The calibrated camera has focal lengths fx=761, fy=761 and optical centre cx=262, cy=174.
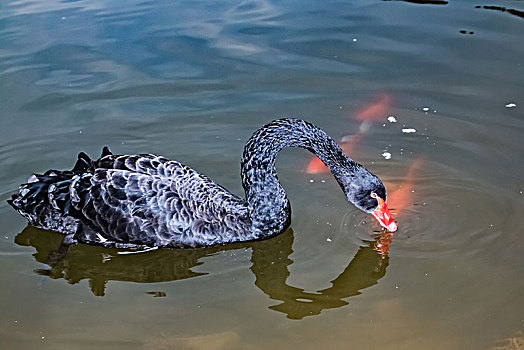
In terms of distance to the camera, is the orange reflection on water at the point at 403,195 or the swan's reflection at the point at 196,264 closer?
the swan's reflection at the point at 196,264

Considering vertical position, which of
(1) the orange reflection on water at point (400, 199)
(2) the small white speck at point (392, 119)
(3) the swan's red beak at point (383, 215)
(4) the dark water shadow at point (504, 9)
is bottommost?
(1) the orange reflection on water at point (400, 199)

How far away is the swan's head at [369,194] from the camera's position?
4406mm

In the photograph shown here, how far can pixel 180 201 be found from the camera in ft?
14.9

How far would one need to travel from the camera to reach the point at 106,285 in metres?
4.36

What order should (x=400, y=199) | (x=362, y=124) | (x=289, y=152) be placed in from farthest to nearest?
(x=362, y=124) < (x=289, y=152) < (x=400, y=199)

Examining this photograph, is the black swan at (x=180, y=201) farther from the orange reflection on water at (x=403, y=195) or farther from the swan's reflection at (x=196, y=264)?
the orange reflection on water at (x=403, y=195)

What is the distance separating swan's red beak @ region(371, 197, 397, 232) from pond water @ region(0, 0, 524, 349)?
126 mm

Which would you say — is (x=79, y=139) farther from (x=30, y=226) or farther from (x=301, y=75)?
(x=301, y=75)

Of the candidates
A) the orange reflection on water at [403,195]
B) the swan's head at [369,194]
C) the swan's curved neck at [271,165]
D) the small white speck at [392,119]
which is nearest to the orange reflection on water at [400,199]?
the orange reflection on water at [403,195]

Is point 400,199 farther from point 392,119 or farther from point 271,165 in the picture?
point 392,119

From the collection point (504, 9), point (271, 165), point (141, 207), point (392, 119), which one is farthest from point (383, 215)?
point (504, 9)

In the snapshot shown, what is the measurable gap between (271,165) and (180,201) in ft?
1.93

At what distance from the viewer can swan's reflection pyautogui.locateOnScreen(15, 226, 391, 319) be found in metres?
4.20

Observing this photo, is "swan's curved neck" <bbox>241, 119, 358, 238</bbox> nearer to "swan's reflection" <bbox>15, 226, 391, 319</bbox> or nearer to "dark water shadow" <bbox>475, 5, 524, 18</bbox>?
"swan's reflection" <bbox>15, 226, 391, 319</bbox>
